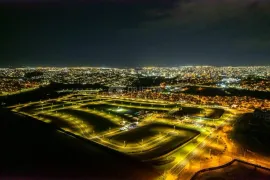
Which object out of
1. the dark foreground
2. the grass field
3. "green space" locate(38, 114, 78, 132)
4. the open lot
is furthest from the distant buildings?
"green space" locate(38, 114, 78, 132)

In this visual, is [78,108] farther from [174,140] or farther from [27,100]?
[174,140]

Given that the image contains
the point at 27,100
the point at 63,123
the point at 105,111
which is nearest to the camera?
the point at 63,123

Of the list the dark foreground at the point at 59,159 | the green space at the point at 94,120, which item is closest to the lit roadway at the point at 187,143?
the green space at the point at 94,120

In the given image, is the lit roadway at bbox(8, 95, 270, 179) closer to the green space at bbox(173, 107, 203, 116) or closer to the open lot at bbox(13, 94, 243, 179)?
the open lot at bbox(13, 94, 243, 179)

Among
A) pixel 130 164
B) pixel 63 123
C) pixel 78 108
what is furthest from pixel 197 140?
pixel 78 108

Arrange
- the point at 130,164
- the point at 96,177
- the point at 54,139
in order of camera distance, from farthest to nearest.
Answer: the point at 54,139 < the point at 130,164 < the point at 96,177

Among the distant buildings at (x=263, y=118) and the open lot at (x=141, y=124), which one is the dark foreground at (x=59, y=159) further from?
the distant buildings at (x=263, y=118)

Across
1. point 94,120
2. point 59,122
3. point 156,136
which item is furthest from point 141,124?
point 59,122

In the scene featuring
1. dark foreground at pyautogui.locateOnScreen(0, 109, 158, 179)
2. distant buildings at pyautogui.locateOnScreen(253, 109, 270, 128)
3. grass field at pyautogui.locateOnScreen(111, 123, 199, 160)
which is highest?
distant buildings at pyautogui.locateOnScreen(253, 109, 270, 128)
